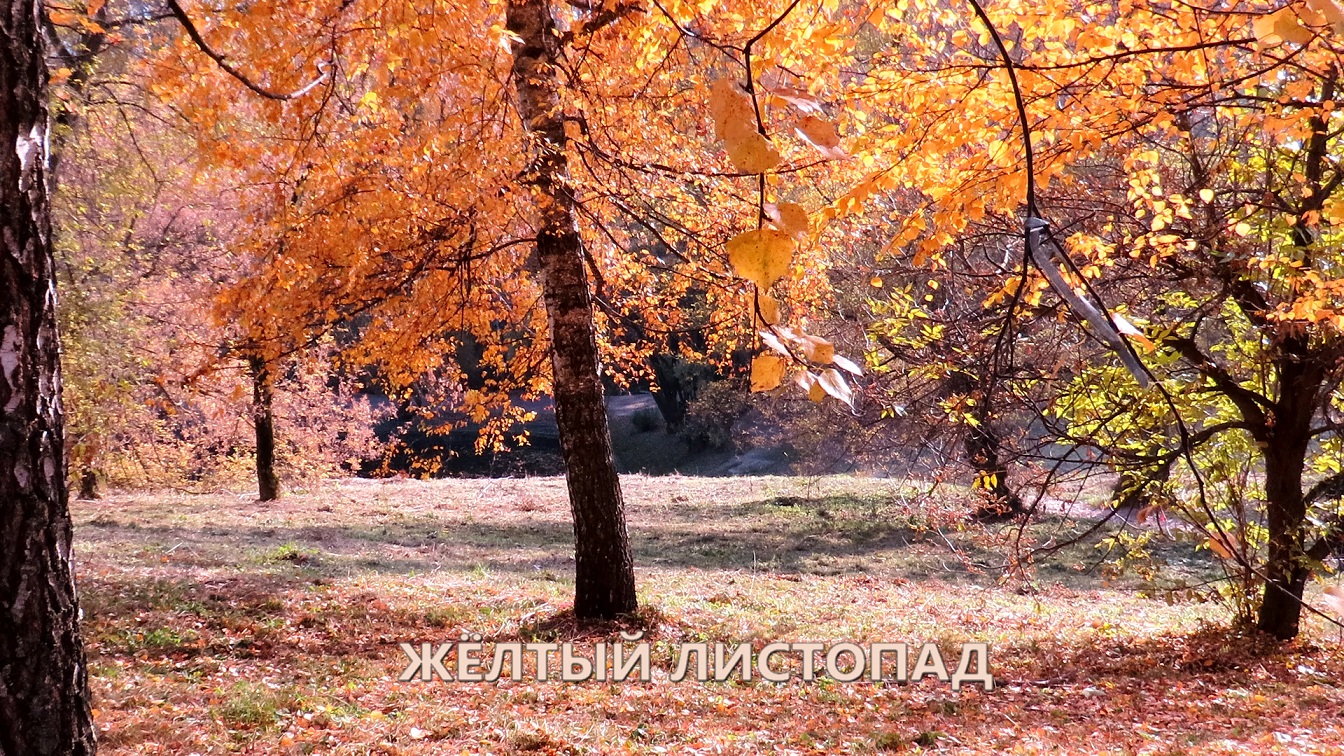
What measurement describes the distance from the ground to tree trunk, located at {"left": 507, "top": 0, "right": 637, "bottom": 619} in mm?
406

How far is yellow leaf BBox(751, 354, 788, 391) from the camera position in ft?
2.17

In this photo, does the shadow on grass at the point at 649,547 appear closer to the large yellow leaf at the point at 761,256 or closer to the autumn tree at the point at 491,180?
the autumn tree at the point at 491,180

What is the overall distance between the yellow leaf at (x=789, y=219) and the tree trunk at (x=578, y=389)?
5198 millimetres

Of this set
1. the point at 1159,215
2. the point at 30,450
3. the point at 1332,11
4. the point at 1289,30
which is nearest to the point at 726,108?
the point at 1332,11

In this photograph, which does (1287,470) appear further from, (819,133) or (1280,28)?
(819,133)

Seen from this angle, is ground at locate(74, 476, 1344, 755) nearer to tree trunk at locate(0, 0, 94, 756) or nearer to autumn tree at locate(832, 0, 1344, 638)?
autumn tree at locate(832, 0, 1344, 638)

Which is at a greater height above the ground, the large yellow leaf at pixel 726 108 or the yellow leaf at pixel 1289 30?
the yellow leaf at pixel 1289 30

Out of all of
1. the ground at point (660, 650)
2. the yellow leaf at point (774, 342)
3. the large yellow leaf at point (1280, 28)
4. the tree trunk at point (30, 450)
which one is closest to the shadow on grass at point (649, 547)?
the ground at point (660, 650)

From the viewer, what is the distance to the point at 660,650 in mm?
5988

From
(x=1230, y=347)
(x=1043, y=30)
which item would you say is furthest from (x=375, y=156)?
(x=1230, y=347)

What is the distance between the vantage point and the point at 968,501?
13805 millimetres

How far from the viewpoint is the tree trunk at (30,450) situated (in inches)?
77.0

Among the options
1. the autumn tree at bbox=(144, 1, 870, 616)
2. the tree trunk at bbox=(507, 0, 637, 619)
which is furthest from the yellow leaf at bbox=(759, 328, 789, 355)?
the tree trunk at bbox=(507, 0, 637, 619)

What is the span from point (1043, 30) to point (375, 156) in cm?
426
